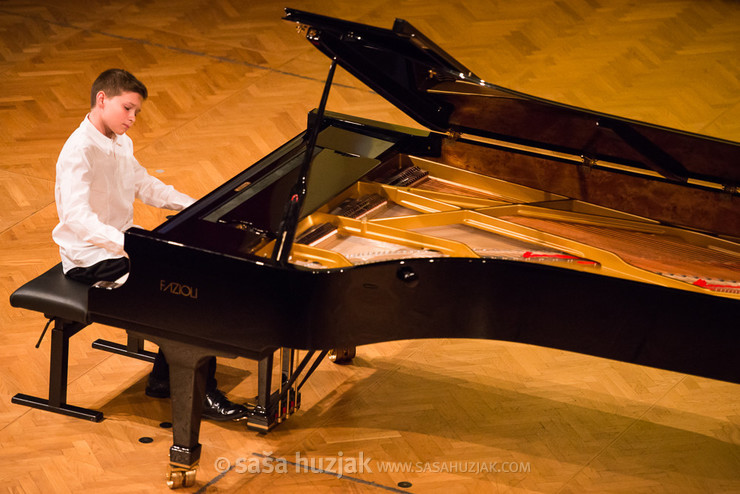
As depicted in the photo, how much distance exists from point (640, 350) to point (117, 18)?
5.17m

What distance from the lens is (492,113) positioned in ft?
12.8

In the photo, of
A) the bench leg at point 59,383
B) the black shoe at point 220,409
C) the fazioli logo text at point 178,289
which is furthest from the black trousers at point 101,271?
the fazioli logo text at point 178,289

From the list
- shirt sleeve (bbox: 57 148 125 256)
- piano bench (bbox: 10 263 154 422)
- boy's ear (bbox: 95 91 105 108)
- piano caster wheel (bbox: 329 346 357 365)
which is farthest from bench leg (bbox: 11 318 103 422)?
piano caster wheel (bbox: 329 346 357 365)

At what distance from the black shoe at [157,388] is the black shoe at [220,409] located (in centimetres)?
19

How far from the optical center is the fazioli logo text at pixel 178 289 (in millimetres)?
3209

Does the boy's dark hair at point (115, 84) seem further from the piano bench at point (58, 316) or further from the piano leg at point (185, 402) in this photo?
the piano leg at point (185, 402)

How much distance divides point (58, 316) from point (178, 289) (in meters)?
0.69

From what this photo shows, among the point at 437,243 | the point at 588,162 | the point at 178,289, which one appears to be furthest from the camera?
the point at 588,162

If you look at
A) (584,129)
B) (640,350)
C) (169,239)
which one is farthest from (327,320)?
(584,129)

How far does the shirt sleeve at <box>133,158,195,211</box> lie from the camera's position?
3.90m

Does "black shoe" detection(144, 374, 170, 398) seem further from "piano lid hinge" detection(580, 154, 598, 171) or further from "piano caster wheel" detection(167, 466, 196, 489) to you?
"piano lid hinge" detection(580, 154, 598, 171)

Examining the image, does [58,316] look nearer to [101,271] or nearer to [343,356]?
[101,271]

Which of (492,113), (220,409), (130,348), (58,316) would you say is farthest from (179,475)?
(492,113)

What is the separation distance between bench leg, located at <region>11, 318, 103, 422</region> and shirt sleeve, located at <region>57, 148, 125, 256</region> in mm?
369
